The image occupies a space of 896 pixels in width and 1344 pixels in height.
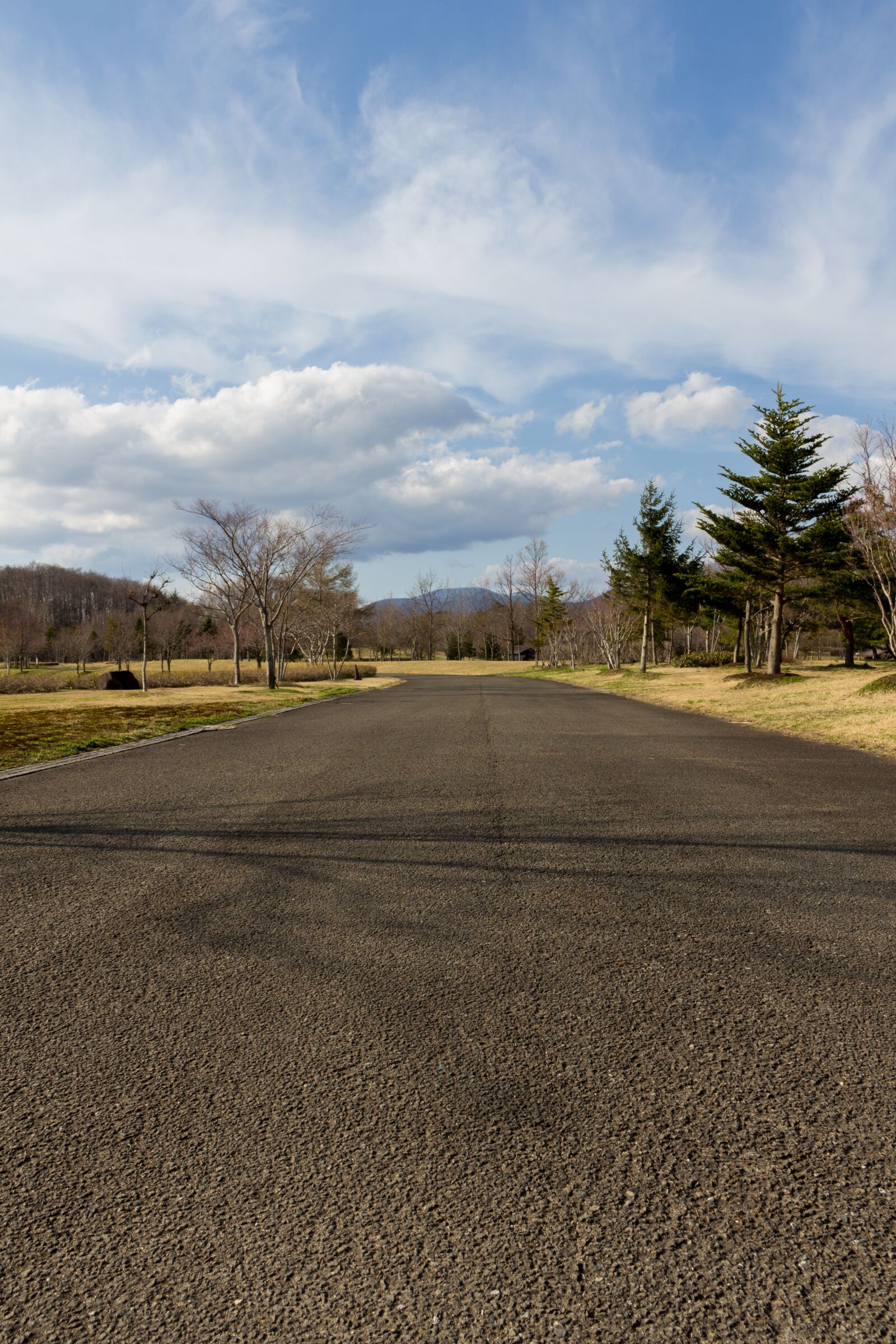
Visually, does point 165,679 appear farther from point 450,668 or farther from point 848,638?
point 848,638

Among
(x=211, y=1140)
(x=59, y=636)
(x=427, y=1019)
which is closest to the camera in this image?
(x=211, y=1140)

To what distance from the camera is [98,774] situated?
847 centimetres

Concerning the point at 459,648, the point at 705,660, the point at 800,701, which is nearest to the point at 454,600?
the point at 459,648

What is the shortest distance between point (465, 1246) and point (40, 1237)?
38.8 inches

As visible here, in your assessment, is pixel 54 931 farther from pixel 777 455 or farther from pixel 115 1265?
pixel 777 455

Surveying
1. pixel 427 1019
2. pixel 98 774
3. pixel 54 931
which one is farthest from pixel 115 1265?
pixel 98 774

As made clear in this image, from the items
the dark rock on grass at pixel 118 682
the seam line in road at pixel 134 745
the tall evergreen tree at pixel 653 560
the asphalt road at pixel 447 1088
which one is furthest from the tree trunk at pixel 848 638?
the asphalt road at pixel 447 1088

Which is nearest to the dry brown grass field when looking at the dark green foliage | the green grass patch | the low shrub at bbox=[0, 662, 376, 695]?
the dark green foliage

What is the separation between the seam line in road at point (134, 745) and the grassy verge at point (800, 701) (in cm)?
1047

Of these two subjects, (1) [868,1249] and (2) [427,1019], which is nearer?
(1) [868,1249]

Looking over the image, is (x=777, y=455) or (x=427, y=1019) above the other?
(x=777, y=455)

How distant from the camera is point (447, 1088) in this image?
237 centimetres

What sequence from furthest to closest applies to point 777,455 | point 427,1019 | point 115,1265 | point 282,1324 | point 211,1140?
point 777,455 → point 427,1019 → point 211,1140 → point 115,1265 → point 282,1324

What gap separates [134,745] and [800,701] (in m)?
16.2
